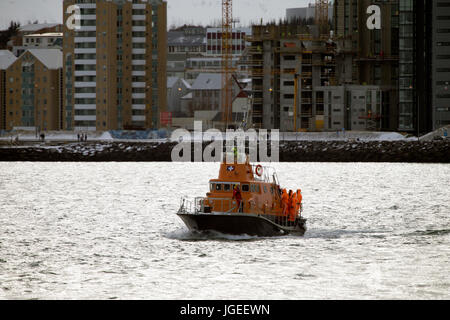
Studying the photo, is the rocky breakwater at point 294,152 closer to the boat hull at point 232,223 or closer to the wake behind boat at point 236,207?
the wake behind boat at point 236,207

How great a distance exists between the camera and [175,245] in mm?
41344

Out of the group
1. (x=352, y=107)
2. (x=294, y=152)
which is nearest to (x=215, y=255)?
(x=294, y=152)

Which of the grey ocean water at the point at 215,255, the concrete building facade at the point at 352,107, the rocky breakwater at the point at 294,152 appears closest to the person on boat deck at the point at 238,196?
the grey ocean water at the point at 215,255

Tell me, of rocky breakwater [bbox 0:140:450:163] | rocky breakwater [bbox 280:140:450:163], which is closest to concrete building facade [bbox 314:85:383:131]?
rocky breakwater [bbox 0:140:450:163]

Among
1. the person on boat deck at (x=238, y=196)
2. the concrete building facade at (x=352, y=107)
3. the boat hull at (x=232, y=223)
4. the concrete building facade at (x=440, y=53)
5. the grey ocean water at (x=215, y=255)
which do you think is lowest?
the grey ocean water at (x=215, y=255)

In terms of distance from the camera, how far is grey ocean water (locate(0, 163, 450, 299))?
97.6 feet

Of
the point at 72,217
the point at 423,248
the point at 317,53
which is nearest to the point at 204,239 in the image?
the point at 423,248

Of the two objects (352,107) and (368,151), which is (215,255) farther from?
(352,107)

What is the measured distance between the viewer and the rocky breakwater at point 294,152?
152750 mm

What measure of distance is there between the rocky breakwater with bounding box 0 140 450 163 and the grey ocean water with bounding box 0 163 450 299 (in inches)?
3320

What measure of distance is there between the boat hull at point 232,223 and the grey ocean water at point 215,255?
22.5 inches

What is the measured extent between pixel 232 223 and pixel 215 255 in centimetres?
367
